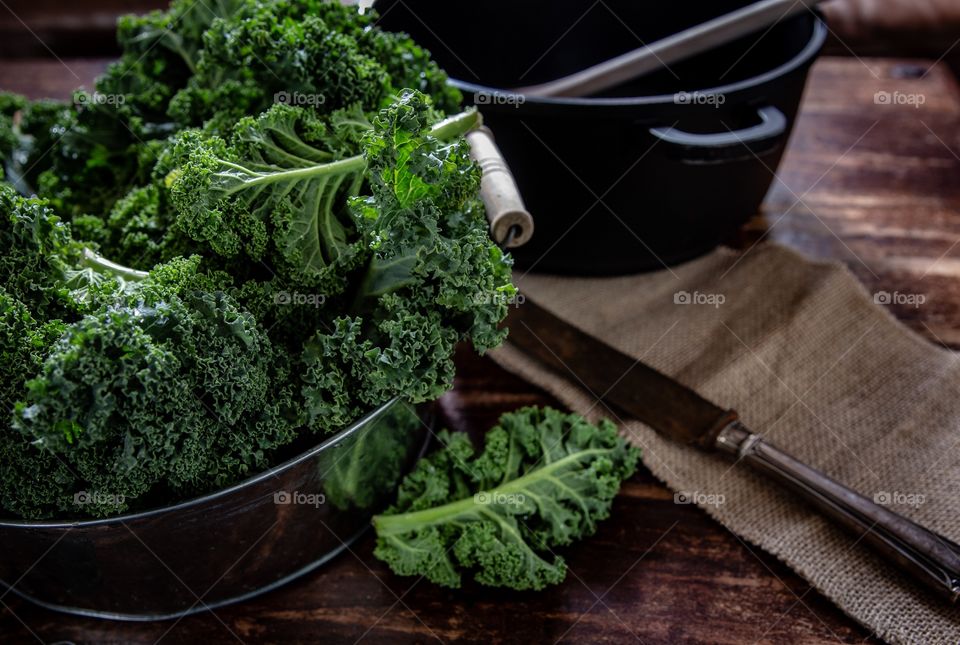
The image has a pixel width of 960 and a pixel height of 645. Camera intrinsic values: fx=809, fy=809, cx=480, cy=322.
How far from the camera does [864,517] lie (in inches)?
53.6

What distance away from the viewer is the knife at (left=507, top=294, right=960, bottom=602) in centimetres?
131

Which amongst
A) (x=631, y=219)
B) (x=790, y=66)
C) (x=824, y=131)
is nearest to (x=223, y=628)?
(x=631, y=219)

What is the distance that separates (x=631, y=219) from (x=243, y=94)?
84 cm

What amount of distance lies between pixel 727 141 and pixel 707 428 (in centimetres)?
55

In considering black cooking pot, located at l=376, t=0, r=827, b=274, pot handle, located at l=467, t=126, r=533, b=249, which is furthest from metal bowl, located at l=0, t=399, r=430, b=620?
black cooking pot, located at l=376, t=0, r=827, b=274

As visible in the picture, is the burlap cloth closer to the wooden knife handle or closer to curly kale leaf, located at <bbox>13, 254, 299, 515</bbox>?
the wooden knife handle

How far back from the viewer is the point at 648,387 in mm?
1588

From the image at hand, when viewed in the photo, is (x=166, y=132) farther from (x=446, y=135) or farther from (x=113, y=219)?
(x=446, y=135)

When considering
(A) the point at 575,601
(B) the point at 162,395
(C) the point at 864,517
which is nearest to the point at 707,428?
(C) the point at 864,517

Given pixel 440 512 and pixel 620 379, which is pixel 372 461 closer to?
pixel 440 512

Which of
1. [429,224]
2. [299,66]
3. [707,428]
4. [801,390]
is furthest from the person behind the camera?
[801,390]

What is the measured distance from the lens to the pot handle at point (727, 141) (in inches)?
60.6

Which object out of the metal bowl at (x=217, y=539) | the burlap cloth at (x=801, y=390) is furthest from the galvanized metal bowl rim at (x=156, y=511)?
the burlap cloth at (x=801, y=390)

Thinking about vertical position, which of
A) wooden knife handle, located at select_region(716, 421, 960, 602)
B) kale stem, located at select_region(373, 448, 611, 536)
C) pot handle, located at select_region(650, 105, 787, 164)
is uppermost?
pot handle, located at select_region(650, 105, 787, 164)
